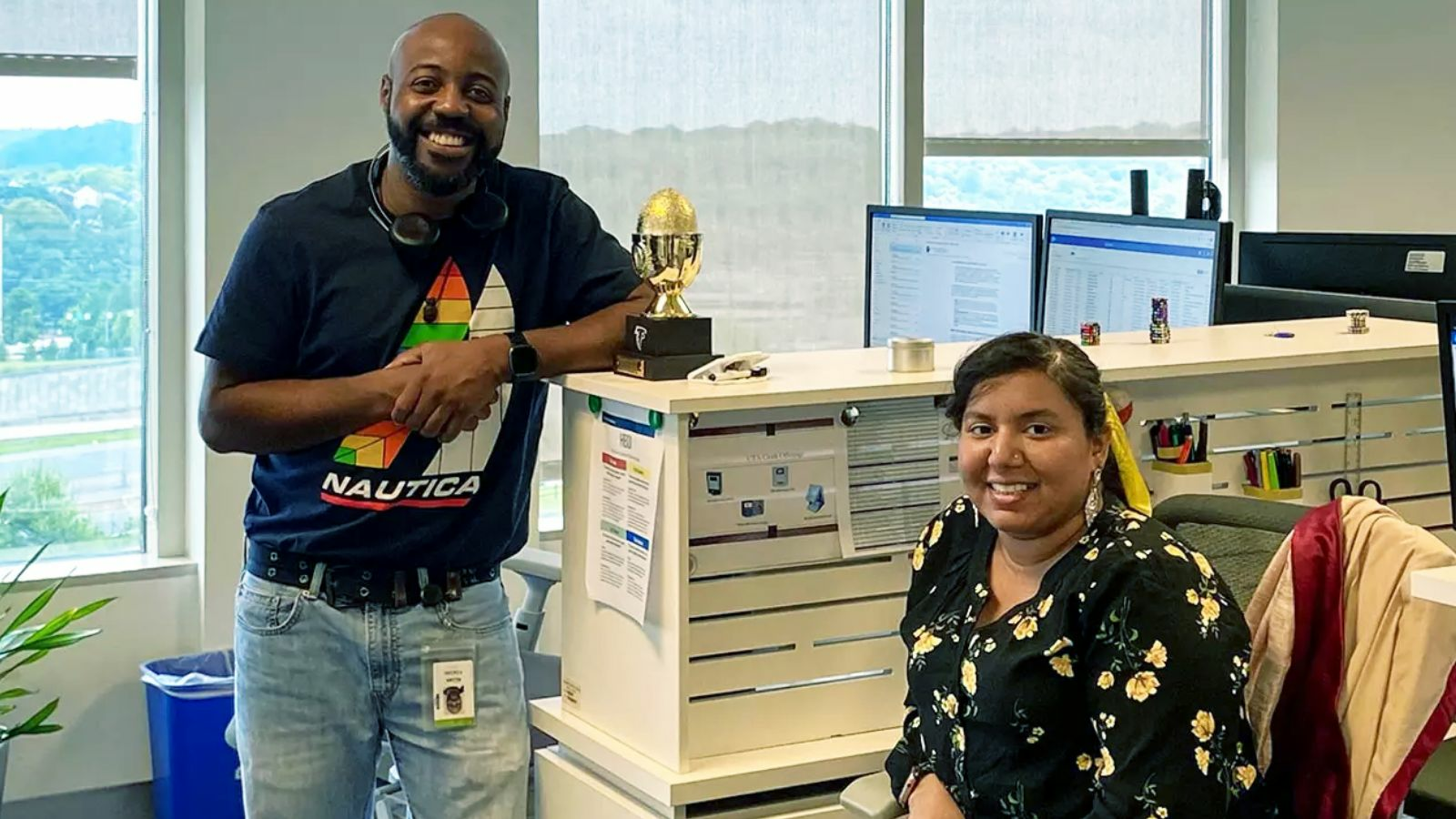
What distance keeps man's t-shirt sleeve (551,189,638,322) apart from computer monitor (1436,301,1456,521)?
111 cm

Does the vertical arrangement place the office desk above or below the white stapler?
below

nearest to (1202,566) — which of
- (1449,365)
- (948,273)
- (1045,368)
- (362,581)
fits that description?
(1045,368)

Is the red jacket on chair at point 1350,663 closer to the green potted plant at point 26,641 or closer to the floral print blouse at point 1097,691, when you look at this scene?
the floral print blouse at point 1097,691

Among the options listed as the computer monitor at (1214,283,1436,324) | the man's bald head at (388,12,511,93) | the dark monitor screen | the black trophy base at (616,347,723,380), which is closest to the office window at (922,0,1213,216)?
the dark monitor screen

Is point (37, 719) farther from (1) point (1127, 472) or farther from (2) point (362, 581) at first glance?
(1) point (1127, 472)

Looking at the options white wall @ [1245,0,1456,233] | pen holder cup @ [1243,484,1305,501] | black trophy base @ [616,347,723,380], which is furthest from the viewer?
white wall @ [1245,0,1456,233]

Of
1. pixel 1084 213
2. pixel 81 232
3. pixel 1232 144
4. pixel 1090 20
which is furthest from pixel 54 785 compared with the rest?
pixel 1232 144

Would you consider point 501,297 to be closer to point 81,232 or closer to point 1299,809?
point 1299,809

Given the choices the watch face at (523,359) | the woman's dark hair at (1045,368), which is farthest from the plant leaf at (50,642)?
the woman's dark hair at (1045,368)

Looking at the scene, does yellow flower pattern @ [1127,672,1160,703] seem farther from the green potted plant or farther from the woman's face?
the green potted plant

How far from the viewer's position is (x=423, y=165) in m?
2.13

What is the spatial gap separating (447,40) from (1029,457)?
0.92 metres

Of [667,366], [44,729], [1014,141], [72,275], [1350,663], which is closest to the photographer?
[1350,663]

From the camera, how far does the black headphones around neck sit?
2156mm
